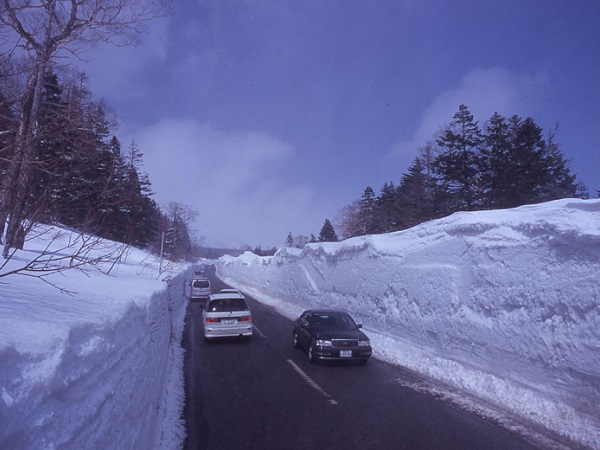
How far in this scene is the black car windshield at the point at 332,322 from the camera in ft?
37.5

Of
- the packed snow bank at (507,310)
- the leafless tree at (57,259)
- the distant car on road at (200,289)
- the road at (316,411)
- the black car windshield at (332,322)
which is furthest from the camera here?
the distant car on road at (200,289)

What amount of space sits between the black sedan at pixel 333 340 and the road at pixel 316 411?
0.39 m

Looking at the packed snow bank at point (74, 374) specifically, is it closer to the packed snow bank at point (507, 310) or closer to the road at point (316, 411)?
the road at point (316, 411)

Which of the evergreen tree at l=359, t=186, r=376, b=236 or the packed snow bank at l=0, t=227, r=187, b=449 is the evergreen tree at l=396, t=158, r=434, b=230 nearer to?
the evergreen tree at l=359, t=186, r=376, b=236

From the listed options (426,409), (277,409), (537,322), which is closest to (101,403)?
(277,409)

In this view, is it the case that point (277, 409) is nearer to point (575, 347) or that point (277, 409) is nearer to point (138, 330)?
point (138, 330)

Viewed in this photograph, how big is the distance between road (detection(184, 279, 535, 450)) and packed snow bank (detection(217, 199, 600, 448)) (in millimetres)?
1270

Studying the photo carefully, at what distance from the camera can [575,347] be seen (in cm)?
649

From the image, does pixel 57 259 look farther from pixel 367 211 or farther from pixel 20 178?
pixel 367 211

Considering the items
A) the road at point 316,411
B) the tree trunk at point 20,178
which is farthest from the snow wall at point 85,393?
the road at point 316,411

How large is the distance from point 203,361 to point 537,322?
29.3ft

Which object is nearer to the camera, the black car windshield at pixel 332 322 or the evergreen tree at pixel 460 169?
the black car windshield at pixel 332 322

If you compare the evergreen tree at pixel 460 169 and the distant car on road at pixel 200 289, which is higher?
the evergreen tree at pixel 460 169

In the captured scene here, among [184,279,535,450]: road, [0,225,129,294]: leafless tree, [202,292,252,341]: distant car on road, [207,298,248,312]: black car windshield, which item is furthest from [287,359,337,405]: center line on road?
[0,225,129,294]: leafless tree
